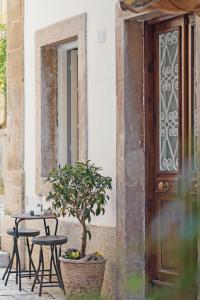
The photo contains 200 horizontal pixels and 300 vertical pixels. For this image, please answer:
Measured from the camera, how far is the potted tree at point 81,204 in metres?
6.08

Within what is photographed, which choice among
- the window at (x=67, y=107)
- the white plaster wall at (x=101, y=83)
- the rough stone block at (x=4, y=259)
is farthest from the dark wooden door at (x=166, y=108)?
the rough stone block at (x=4, y=259)

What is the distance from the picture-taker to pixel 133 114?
6.20 m

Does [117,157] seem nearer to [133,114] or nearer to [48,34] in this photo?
[133,114]

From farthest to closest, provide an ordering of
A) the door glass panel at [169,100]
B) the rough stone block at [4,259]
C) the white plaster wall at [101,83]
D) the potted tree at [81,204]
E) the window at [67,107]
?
1. the rough stone block at [4,259]
2. the window at [67,107]
3. the white plaster wall at [101,83]
4. the potted tree at [81,204]
5. the door glass panel at [169,100]

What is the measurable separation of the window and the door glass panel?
1.95 m

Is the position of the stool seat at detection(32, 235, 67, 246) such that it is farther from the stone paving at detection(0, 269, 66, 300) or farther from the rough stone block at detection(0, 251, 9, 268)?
the rough stone block at detection(0, 251, 9, 268)

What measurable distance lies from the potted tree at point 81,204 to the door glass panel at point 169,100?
0.62m

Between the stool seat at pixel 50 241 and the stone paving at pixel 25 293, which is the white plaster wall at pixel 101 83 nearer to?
the stool seat at pixel 50 241

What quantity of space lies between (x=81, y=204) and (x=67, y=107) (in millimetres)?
1913

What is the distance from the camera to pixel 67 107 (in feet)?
25.9

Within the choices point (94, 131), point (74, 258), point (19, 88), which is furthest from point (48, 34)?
point (74, 258)

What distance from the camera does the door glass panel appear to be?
5809 millimetres

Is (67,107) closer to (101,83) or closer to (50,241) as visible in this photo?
(101,83)

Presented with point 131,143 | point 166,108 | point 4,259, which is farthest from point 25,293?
point 166,108
